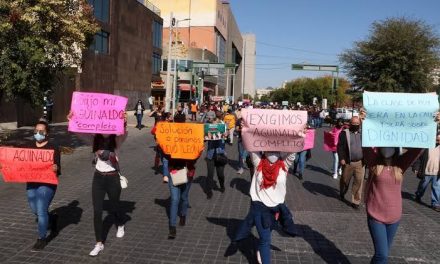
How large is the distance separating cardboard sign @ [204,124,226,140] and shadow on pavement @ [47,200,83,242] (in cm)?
299

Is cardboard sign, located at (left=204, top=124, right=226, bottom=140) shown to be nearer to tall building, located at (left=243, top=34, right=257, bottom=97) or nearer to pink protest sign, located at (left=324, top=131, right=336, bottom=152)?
pink protest sign, located at (left=324, top=131, right=336, bottom=152)

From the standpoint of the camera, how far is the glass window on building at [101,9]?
32.9 metres

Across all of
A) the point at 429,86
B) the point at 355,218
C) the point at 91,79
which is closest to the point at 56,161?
the point at 355,218

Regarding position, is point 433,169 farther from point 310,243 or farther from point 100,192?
point 100,192

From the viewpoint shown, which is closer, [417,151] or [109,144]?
[417,151]

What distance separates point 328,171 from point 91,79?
76.6 feet

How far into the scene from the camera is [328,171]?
13.3 m

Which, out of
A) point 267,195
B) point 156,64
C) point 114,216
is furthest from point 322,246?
point 156,64

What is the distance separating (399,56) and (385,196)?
2710 centimetres

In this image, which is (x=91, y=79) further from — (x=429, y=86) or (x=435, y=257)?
(x=435, y=257)

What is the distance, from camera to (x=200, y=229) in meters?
6.86

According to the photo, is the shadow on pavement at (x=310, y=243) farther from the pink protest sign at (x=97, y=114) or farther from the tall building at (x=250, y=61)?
the tall building at (x=250, y=61)

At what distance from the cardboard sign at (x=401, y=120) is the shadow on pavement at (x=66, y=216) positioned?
435cm

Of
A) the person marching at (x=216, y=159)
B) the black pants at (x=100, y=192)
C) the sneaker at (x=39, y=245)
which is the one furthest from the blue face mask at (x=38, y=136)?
the person marching at (x=216, y=159)
